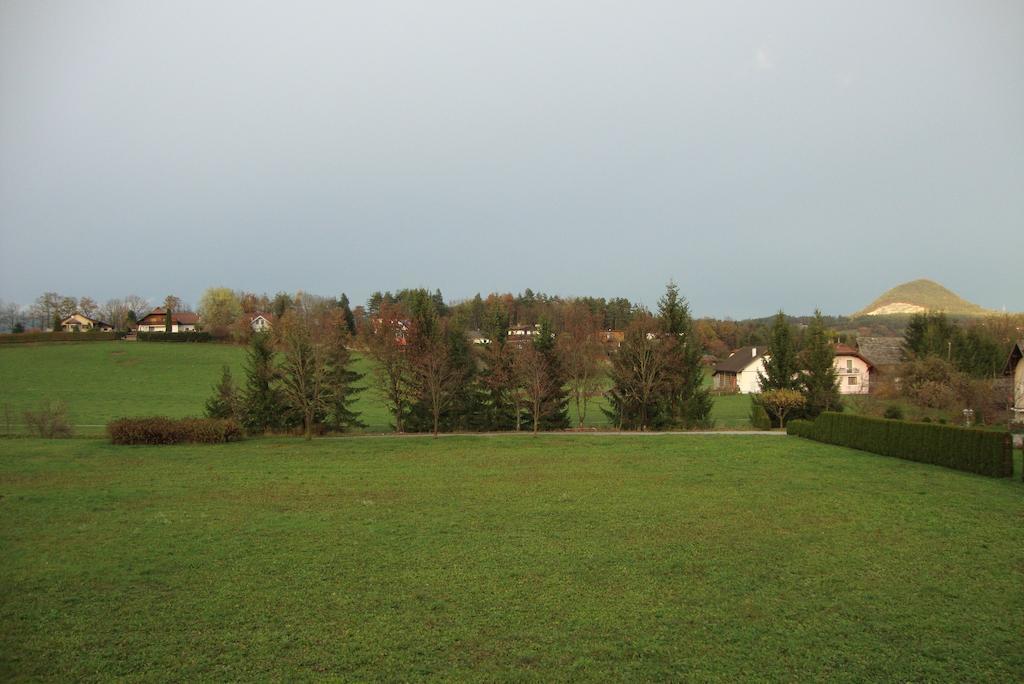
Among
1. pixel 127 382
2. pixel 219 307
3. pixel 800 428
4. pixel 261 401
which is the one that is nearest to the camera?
pixel 800 428

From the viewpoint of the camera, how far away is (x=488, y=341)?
35.7m

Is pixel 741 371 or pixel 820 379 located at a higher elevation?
pixel 820 379

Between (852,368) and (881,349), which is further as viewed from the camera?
(881,349)

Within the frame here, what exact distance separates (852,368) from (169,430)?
63438 mm

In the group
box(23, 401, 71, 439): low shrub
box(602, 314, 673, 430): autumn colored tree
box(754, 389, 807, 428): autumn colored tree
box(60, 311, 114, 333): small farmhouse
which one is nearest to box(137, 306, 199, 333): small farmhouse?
box(60, 311, 114, 333): small farmhouse

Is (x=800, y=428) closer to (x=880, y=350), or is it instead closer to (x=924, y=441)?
(x=924, y=441)

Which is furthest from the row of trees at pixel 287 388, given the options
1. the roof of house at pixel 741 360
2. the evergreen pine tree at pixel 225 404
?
the roof of house at pixel 741 360

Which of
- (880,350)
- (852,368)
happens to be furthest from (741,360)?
(880,350)

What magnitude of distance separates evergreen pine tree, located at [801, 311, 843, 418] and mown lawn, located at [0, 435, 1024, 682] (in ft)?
56.7

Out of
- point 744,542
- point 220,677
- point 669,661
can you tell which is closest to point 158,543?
point 220,677

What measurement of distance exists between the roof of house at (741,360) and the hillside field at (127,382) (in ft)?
22.5

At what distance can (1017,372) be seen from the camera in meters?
35.4

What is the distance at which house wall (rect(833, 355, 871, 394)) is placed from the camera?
211ft

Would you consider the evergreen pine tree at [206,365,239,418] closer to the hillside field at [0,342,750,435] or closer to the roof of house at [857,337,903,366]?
the hillside field at [0,342,750,435]
